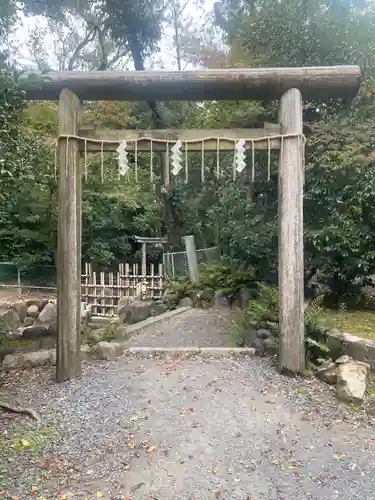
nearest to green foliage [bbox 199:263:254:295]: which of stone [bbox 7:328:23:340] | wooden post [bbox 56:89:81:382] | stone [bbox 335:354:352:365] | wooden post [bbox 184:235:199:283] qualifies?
wooden post [bbox 184:235:199:283]

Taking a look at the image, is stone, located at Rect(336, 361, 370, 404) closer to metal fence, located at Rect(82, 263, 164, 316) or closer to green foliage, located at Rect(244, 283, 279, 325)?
green foliage, located at Rect(244, 283, 279, 325)

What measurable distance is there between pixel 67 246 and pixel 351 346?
3.33 metres

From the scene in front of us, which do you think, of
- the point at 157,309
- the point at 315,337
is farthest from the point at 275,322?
the point at 157,309

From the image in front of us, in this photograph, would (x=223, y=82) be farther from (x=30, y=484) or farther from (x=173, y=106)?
(x=173, y=106)

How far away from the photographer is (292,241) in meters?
4.78

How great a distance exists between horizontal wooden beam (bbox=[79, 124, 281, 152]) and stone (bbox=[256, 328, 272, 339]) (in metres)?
2.30

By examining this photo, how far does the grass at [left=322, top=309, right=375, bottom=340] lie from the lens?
17.5ft

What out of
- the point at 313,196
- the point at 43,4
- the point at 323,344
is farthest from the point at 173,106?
the point at 323,344

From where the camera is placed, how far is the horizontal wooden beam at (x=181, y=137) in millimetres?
4867

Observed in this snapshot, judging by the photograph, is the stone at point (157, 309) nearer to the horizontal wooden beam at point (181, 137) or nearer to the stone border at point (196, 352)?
the stone border at point (196, 352)

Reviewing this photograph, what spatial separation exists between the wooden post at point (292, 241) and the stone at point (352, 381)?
0.52 m

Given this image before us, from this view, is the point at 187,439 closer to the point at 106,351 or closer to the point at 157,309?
the point at 106,351

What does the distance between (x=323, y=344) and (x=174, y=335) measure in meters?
2.97

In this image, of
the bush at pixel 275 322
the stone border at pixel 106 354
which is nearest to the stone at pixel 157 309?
the bush at pixel 275 322
